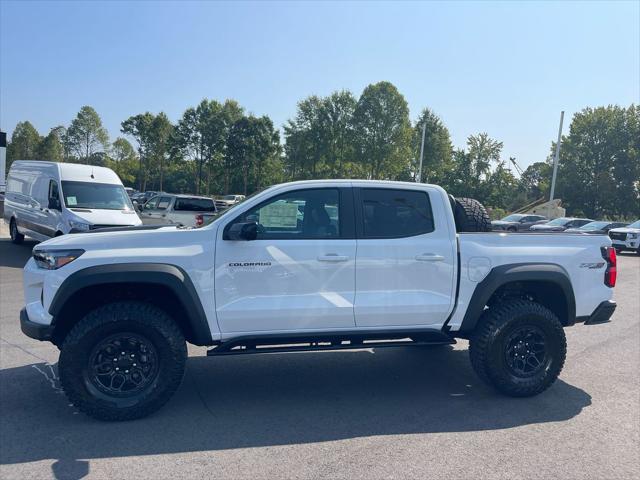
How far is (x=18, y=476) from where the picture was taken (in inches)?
138

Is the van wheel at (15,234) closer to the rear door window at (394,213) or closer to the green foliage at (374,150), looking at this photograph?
the rear door window at (394,213)

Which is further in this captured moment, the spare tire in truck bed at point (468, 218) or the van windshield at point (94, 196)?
the van windshield at point (94, 196)

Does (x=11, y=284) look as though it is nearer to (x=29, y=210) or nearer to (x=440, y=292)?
(x=29, y=210)

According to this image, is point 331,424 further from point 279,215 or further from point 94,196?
point 94,196

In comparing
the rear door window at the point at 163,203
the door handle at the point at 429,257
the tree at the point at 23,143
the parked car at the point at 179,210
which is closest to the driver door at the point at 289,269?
the door handle at the point at 429,257

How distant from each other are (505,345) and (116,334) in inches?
135

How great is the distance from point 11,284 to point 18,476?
26.6 feet

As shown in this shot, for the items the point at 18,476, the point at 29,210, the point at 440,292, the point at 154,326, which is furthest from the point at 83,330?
the point at 29,210

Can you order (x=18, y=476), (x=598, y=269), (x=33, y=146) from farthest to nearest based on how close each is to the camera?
(x=33, y=146) → (x=598, y=269) → (x=18, y=476)

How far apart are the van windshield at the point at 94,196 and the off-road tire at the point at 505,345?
11058 mm

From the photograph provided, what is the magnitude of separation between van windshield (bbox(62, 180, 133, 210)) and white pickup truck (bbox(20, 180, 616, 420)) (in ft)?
31.3

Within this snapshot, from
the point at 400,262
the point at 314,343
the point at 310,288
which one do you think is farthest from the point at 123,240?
the point at 400,262

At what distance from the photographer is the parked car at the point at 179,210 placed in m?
16.8

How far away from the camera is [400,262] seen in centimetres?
491
